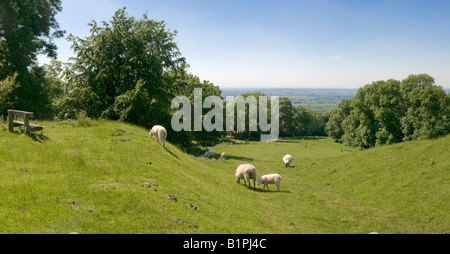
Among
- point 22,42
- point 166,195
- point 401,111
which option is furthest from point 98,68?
point 401,111

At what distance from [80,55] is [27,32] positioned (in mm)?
6799

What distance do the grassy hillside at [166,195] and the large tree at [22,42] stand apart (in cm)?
1537

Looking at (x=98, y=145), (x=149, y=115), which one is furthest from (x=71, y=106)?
(x=98, y=145)

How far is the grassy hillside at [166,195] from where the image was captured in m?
9.33

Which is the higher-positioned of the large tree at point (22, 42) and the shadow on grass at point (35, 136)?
the large tree at point (22, 42)

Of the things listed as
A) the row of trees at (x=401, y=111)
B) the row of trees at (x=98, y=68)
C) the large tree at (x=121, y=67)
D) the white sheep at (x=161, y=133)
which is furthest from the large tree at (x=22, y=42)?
the row of trees at (x=401, y=111)

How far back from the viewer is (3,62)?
108ft

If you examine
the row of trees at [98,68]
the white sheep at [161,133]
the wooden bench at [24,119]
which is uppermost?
the row of trees at [98,68]

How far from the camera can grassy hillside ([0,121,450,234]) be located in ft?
30.6

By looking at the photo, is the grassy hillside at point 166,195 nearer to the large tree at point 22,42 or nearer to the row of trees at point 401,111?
the large tree at point 22,42

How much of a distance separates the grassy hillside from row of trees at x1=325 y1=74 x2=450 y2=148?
33602mm

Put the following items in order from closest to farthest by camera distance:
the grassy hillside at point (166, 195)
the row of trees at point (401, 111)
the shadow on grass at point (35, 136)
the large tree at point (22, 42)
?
the grassy hillside at point (166, 195) → the shadow on grass at point (35, 136) → the large tree at point (22, 42) → the row of trees at point (401, 111)

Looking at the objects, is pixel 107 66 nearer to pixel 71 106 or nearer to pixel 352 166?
pixel 71 106

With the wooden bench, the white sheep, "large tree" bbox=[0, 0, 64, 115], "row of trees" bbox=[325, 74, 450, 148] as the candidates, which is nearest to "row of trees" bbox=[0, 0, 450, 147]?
"large tree" bbox=[0, 0, 64, 115]
